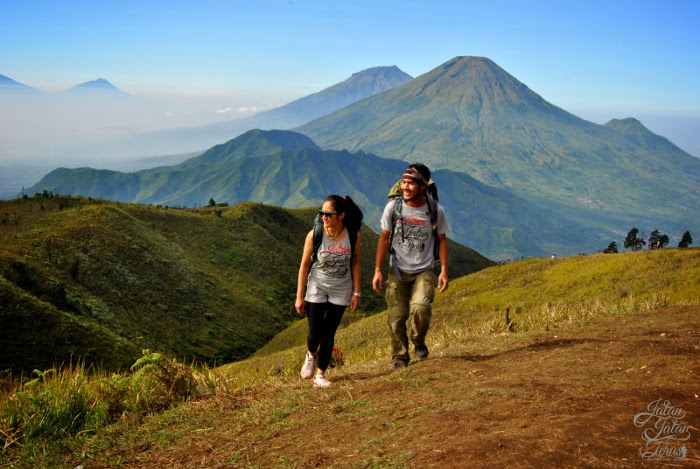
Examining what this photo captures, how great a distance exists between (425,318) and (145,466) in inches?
154

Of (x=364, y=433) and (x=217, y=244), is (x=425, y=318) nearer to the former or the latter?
(x=364, y=433)

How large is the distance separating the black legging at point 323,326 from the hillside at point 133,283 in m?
8.43

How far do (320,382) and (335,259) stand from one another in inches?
66.8

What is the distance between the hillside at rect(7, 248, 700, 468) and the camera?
3686mm

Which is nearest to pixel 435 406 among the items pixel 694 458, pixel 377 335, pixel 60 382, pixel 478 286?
pixel 694 458

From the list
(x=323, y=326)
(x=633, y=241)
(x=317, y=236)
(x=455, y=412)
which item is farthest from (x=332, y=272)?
(x=633, y=241)

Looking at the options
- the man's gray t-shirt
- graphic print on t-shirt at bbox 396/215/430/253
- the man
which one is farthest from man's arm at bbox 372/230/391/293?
graphic print on t-shirt at bbox 396/215/430/253

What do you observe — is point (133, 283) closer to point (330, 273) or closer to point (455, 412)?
point (330, 273)

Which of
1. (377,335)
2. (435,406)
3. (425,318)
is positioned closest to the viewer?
(435,406)

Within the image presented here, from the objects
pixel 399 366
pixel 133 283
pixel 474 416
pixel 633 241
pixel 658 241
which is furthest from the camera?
pixel 633 241

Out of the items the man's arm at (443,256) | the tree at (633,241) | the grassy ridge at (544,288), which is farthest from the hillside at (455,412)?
the tree at (633,241)

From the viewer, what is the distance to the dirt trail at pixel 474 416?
361 cm

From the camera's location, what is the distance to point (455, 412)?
4.68 metres

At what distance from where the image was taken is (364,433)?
4.52 meters
